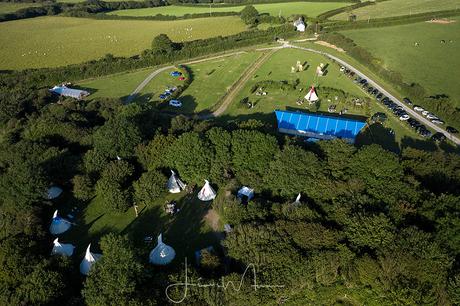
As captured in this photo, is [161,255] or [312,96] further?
[312,96]

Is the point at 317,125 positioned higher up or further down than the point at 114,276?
higher up

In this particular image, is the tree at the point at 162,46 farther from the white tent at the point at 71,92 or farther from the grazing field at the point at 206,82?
the white tent at the point at 71,92

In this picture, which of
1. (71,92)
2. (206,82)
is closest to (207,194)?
(206,82)

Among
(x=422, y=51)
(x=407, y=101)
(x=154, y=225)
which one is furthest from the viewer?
(x=422, y=51)

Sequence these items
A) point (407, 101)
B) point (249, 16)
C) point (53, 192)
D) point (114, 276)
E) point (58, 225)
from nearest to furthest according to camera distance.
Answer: point (114, 276), point (58, 225), point (53, 192), point (407, 101), point (249, 16)

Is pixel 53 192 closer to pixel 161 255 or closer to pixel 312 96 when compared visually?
pixel 161 255

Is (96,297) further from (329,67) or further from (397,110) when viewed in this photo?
(329,67)

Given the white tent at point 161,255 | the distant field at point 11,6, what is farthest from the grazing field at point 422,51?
the distant field at point 11,6

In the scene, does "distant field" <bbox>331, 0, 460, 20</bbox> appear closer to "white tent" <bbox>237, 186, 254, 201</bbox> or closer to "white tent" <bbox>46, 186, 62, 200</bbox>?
"white tent" <bbox>237, 186, 254, 201</bbox>
